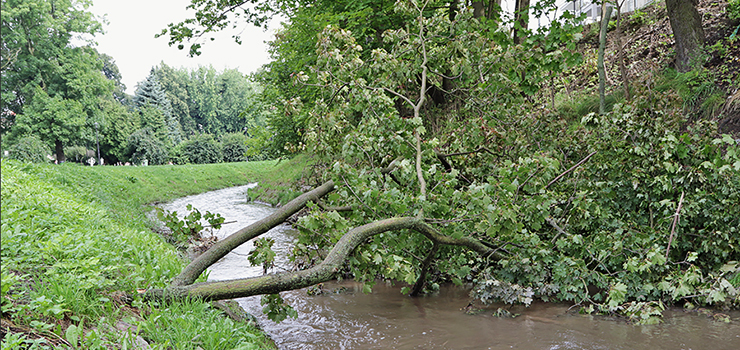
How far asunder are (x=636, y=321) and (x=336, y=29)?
467cm

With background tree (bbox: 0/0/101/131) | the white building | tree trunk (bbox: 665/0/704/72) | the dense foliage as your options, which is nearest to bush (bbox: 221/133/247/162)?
background tree (bbox: 0/0/101/131)

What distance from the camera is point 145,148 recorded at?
140ft

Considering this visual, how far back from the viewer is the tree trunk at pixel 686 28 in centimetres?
845

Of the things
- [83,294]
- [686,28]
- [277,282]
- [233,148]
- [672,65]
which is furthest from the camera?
[233,148]

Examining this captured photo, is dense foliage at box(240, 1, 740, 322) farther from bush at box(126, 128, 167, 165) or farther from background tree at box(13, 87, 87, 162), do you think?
bush at box(126, 128, 167, 165)

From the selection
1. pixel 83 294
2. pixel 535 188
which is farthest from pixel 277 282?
pixel 535 188

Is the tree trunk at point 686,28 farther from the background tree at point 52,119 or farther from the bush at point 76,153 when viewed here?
the bush at point 76,153

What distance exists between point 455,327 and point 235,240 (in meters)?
2.34

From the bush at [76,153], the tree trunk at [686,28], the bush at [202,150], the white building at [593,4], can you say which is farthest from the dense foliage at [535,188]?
the bush at [202,150]

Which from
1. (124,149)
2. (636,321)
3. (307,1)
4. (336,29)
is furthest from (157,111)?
(636,321)

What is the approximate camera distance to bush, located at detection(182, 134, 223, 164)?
47.4 m

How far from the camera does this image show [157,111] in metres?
49.1

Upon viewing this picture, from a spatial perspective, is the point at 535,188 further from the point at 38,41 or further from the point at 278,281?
the point at 38,41

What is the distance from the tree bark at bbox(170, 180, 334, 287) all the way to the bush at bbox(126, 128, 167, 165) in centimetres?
4265
